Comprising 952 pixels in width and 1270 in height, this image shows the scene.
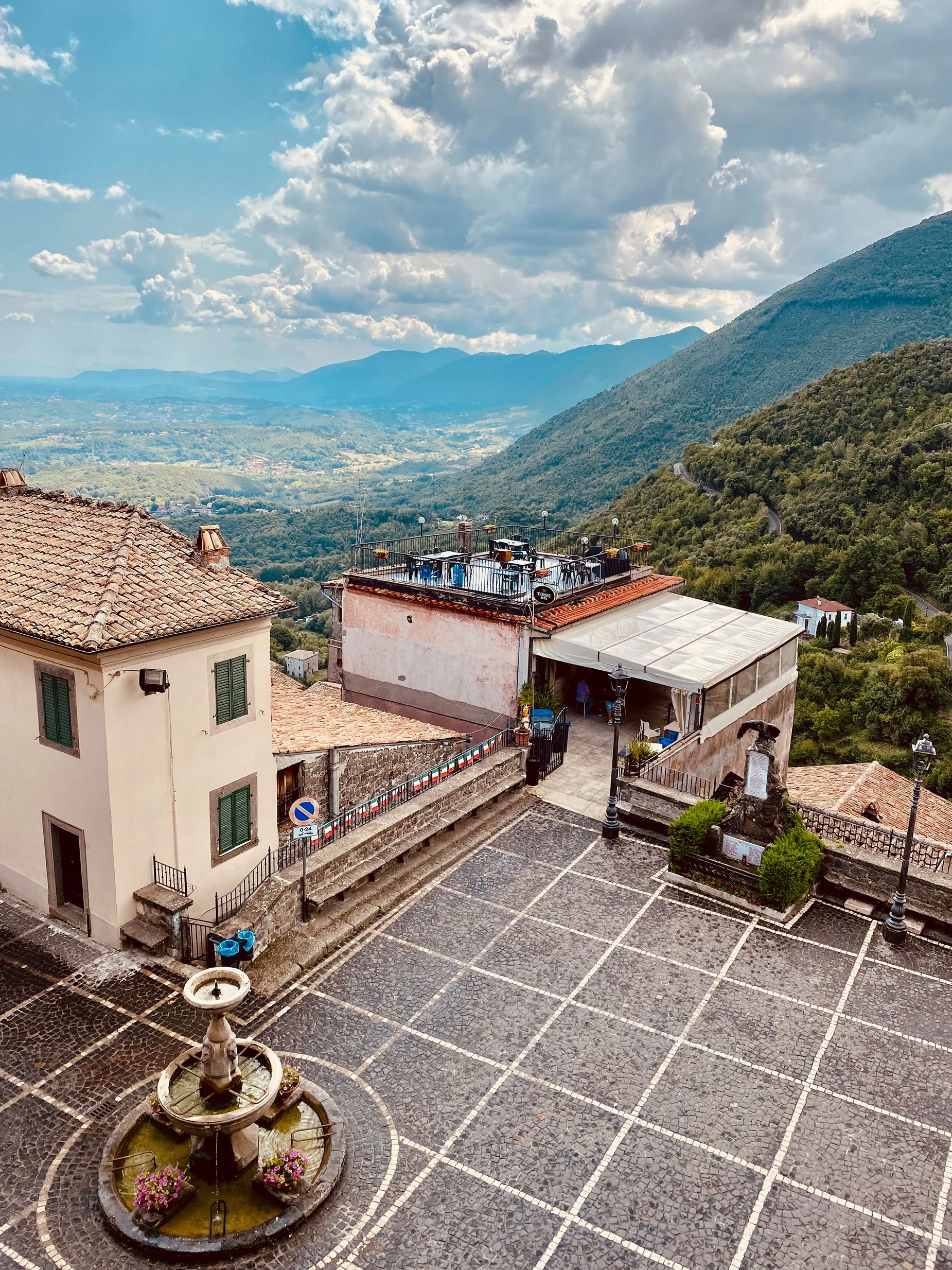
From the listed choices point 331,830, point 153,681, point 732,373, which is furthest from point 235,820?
point 732,373

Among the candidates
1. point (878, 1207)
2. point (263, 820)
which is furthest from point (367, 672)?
point (878, 1207)

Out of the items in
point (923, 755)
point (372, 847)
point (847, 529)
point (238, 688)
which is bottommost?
point (847, 529)

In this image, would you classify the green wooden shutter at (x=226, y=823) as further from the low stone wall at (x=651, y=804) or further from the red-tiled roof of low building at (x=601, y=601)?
the red-tiled roof of low building at (x=601, y=601)

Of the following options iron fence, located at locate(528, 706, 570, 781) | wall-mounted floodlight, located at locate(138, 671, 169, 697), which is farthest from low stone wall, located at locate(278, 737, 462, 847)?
wall-mounted floodlight, located at locate(138, 671, 169, 697)

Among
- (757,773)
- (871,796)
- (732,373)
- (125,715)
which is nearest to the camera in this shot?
(125,715)

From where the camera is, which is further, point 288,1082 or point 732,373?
point 732,373

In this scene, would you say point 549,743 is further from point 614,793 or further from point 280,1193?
point 280,1193

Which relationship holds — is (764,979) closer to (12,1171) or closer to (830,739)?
(12,1171)
